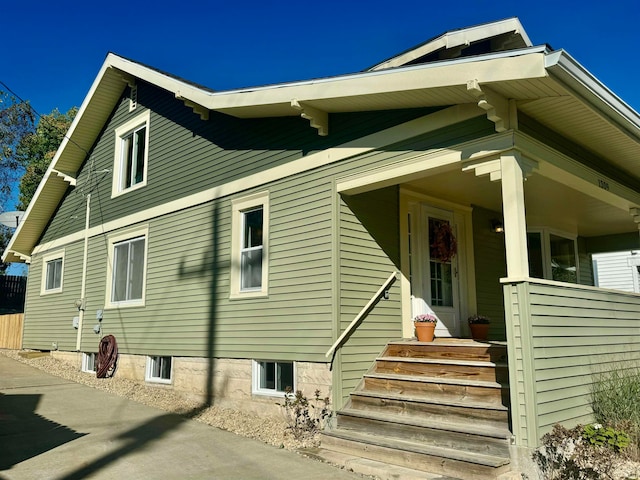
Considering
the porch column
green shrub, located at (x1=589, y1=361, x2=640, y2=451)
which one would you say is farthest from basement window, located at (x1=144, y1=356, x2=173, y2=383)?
green shrub, located at (x1=589, y1=361, x2=640, y2=451)

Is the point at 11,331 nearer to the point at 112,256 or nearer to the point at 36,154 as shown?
the point at 112,256

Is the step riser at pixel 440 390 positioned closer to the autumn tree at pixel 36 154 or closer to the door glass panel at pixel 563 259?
the door glass panel at pixel 563 259

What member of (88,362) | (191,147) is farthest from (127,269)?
(191,147)

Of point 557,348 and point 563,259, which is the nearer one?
point 557,348

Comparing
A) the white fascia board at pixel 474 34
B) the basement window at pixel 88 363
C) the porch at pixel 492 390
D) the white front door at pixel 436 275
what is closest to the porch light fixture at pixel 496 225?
the white front door at pixel 436 275

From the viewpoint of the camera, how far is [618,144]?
6.73 m

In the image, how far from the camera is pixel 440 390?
19.3ft

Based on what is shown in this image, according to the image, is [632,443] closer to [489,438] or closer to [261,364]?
[489,438]

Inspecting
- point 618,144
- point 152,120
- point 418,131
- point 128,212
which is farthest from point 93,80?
point 618,144

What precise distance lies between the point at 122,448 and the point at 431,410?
11.4ft

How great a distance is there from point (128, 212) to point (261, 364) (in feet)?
17.4

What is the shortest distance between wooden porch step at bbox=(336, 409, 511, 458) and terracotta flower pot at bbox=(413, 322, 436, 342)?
136 cm

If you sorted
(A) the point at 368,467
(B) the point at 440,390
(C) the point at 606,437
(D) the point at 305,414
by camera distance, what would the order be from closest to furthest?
(C) the point at 606,437
(A) the point at 368,467
(B) the point at 440,390
(D) the point at 305,414

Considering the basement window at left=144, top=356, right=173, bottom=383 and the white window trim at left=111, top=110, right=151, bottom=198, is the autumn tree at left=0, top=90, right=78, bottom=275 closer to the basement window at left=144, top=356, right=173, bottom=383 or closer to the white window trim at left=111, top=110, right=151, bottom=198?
the white window trim at left=111, top=110, right=151, bottom=198
